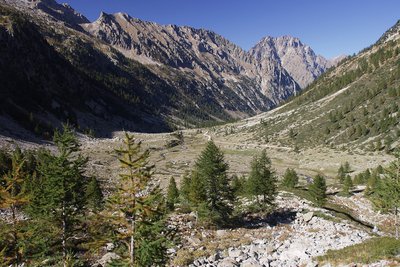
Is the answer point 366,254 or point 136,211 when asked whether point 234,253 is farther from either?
point 136,211

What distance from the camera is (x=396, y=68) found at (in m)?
156

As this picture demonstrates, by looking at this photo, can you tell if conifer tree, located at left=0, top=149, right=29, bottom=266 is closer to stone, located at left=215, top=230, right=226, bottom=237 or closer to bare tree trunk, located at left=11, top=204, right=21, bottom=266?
bare tree trunk, located at left=11, top=204, right=21, bottom=266

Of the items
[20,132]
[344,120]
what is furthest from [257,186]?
[344,120]

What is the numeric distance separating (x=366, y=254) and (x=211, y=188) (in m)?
19.9

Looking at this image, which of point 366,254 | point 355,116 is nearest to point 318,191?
point 366,254

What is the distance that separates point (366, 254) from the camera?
66.9 ft

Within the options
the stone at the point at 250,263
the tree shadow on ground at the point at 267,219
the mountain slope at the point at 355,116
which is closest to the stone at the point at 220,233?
the tree shadow on ground at the point at 267,219

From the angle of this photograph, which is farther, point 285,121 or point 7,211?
point 285,121

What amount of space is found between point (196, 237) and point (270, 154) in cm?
10073

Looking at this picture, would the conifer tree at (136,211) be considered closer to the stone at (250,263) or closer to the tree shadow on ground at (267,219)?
the stone at (250,263)

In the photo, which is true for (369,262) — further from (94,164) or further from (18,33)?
(18,33)

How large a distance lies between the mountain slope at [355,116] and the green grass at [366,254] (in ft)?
285

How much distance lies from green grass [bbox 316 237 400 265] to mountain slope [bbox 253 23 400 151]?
86814mm

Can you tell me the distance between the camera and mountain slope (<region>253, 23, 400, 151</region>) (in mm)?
113625
